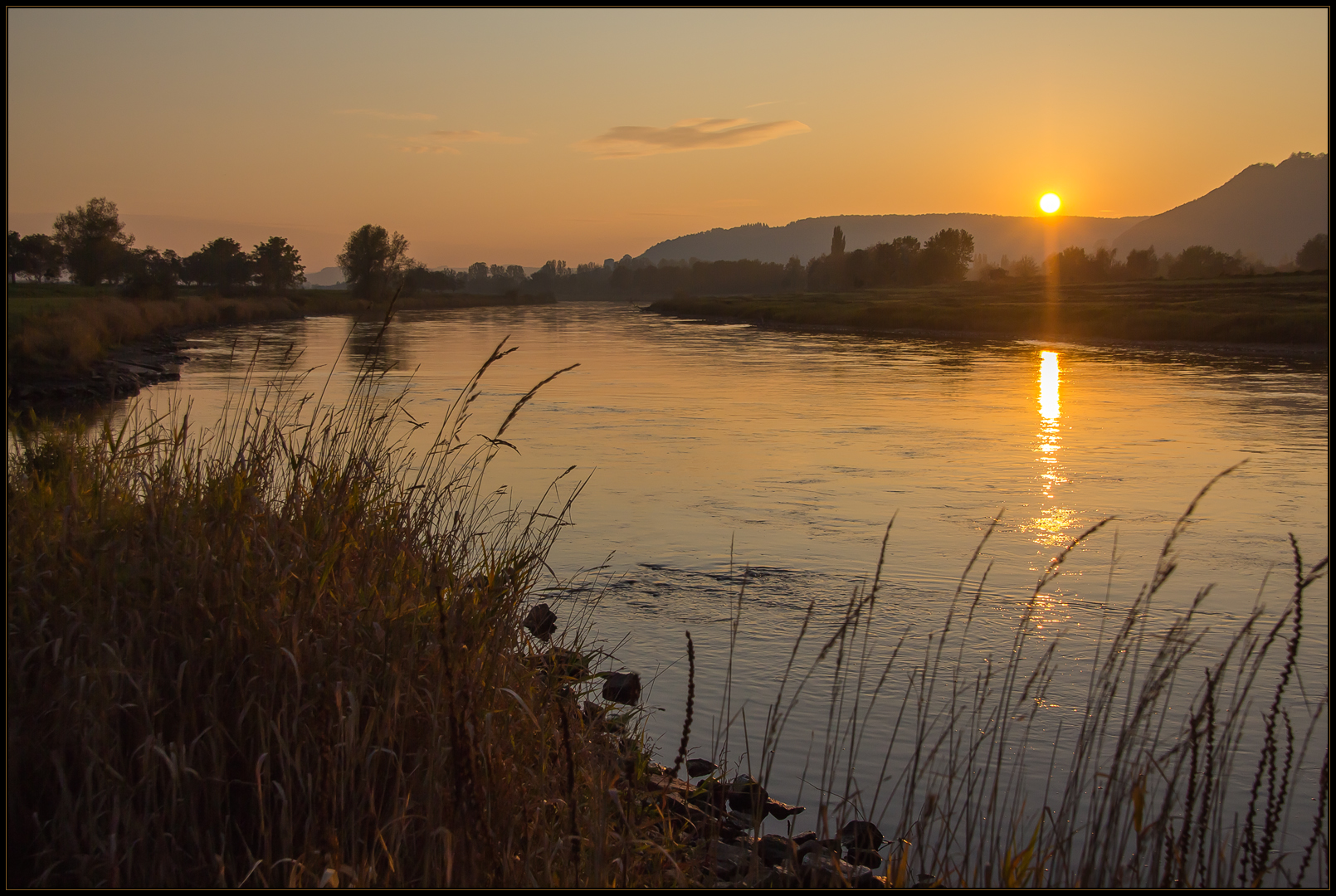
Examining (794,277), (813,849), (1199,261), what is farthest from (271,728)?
(794,277)

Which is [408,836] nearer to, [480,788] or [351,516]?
[480,788]

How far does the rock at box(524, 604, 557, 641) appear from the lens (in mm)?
6074

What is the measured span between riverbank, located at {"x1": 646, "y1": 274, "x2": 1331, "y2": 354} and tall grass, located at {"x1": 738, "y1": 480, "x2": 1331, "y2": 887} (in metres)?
A: 26.7

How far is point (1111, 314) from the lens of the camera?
51812 mm

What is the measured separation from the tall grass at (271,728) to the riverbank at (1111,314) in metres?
30.0

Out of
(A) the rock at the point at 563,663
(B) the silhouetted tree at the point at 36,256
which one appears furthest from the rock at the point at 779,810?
(B) the silhouetted tree at the point at 36,256

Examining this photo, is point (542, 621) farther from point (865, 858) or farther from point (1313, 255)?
point (1313, 255)

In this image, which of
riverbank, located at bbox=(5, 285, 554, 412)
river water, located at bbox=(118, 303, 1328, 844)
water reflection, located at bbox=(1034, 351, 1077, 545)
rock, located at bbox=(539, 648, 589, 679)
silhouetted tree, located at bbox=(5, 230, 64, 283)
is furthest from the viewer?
silhouetted tree, located at bbox=(5, 230, 64, 283)

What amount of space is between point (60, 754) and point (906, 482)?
33.9 ft

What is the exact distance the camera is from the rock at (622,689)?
558cm

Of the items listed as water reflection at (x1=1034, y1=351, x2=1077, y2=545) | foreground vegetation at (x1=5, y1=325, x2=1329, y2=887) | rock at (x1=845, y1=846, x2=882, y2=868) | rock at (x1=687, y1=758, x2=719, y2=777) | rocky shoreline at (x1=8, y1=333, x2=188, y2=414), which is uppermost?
rocky shoreline at (x1=8, y1=333, x2=188, y2=414)

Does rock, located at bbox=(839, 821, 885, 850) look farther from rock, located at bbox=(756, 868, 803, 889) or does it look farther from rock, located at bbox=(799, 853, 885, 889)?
rock, located at bbox=(756, 868, 803, 889)

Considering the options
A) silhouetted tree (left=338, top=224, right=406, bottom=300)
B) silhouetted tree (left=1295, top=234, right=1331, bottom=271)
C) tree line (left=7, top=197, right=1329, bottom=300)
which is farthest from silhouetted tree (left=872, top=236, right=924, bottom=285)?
silhouetted tree (left=338, top=224, right=406, bottom=300)

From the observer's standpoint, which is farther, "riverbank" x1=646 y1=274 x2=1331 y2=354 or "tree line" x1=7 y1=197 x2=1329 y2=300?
"tree line" x1=7 y1=197 x2=1329 y2=300
